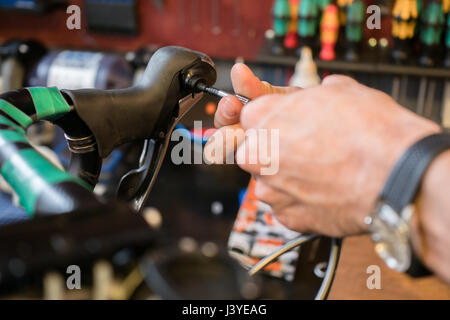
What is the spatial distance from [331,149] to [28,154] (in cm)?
27

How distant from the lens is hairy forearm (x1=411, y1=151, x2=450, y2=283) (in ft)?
1.38

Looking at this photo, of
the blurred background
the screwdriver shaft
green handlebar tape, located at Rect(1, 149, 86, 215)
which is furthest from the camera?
the blurred background

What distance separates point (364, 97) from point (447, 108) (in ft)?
3.84

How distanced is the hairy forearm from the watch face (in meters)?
0.01

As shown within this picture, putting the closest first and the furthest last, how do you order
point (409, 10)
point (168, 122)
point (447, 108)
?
1. point (168, 122)
2. point (409, 10)
3. point (447, 108)

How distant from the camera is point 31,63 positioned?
5.68 feet

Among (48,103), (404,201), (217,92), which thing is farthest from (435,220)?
(48,103)

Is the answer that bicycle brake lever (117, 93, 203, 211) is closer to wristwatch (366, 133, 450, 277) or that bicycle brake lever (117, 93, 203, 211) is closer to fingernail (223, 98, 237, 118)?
fingernail (223, 98, 237, 118)

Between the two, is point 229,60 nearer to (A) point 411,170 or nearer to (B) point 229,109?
(B) point 229,109

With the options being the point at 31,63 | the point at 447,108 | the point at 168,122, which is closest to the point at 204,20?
the point at 31,63

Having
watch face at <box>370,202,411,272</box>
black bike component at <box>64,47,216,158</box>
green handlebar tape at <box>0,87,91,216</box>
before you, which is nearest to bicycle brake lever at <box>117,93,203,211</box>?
black bike component at <box>64,47,216,158</box>

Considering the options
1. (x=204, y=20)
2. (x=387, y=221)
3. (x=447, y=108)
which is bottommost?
(x=447, y=108)

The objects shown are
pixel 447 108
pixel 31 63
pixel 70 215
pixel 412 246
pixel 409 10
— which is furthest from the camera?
pixel 31 63
